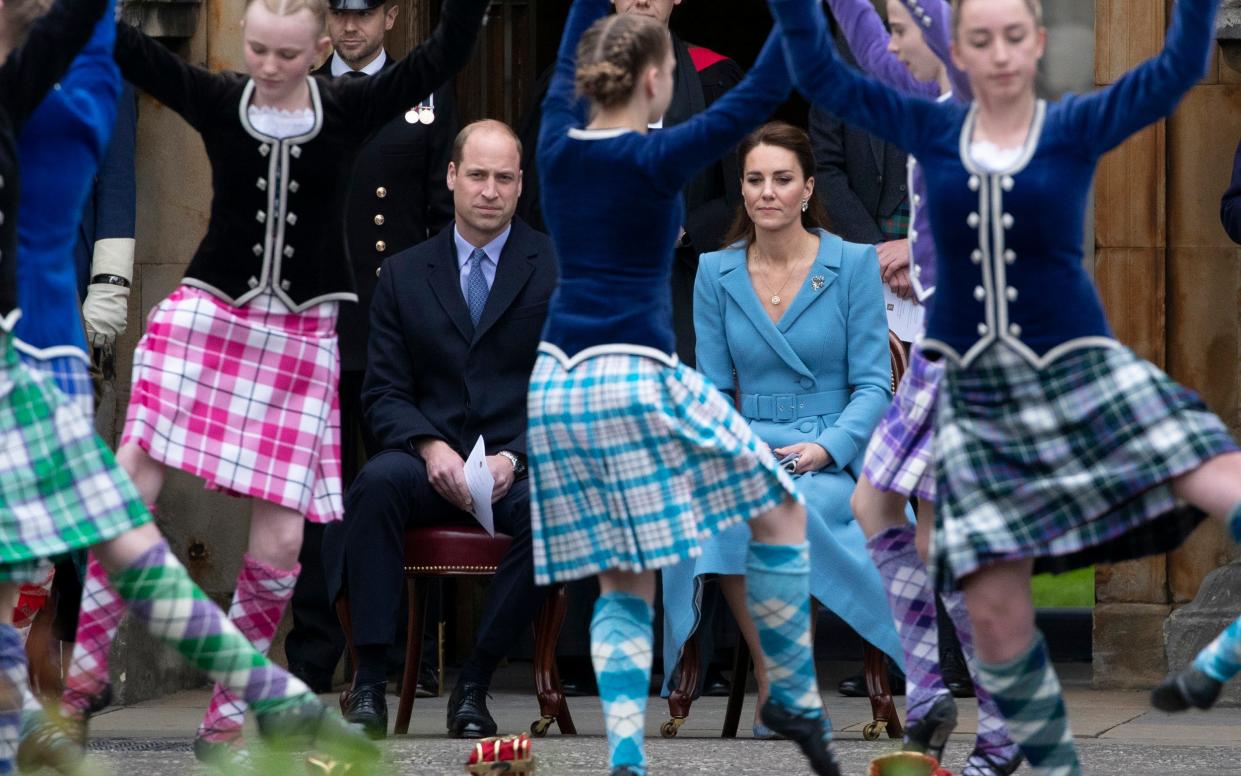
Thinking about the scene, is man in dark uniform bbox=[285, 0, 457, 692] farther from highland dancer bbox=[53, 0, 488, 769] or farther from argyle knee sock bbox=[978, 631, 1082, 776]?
argyle knee sock bbox=[978, 631, 1082, 776]

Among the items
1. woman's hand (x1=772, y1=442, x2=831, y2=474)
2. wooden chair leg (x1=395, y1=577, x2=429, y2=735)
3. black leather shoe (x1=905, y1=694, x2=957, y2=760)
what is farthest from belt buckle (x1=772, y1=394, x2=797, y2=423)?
black leather shoe (x1=905, y1=694, x2=957, y2=760)

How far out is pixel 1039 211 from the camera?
14.8ft

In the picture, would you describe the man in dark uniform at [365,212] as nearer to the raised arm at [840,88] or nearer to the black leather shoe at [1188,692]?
the raised arm at [840,88]

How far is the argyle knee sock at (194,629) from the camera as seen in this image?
457cm

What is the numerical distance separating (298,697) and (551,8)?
18.7 ft

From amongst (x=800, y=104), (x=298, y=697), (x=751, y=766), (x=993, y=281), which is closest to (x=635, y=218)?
(x=993, y=281)

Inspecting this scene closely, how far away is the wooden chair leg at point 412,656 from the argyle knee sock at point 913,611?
179cm

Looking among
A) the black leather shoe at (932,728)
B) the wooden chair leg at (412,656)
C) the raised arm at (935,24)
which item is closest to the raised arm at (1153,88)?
the raised arm at (935,24)

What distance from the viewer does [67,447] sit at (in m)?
4.55

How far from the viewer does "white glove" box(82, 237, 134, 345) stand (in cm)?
698

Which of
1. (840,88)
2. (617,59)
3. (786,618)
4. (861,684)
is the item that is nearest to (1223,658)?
(786,618)

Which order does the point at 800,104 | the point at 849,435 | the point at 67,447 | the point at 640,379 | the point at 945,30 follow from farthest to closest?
the point at 800,104, the point at 849,435, the point at 945,30, the point at 640,379, the point at 67,447

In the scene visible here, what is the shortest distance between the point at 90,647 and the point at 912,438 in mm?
1953

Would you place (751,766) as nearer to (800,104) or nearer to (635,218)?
(635,218)
